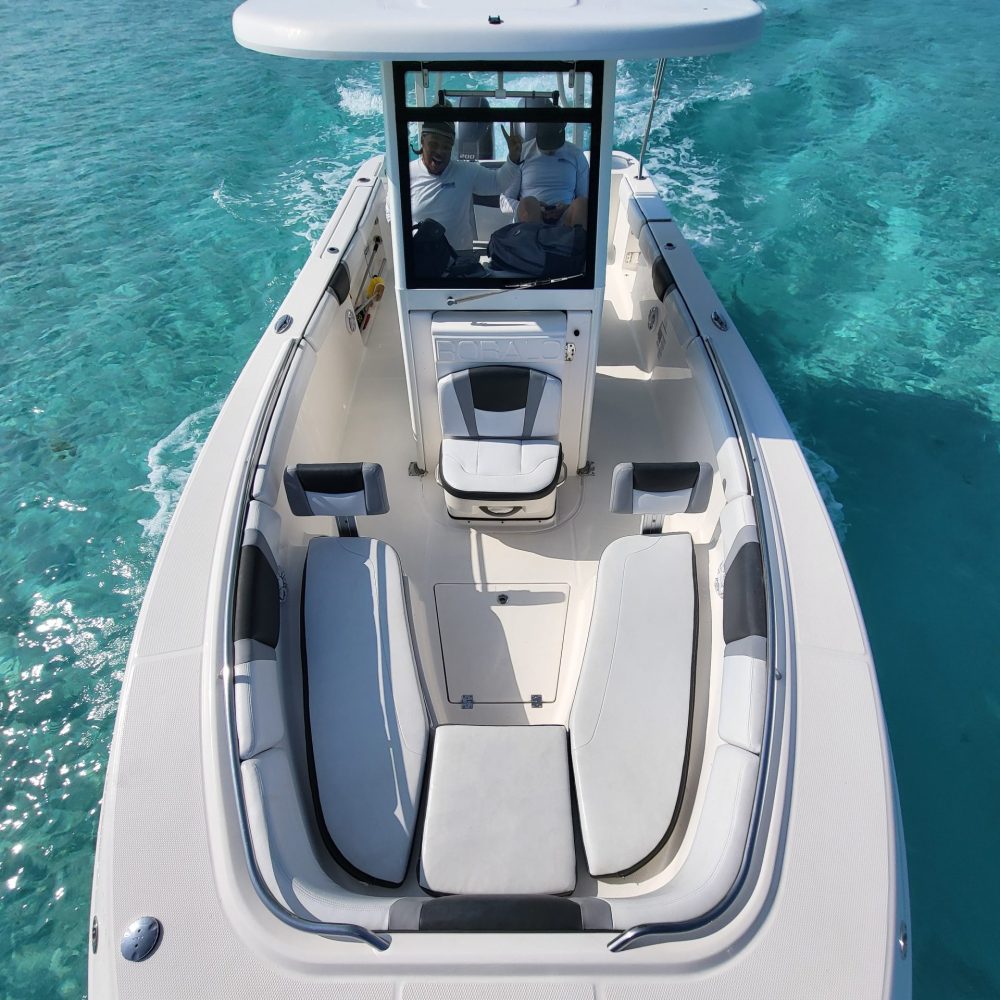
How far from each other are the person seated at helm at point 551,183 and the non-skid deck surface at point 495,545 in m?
1.05

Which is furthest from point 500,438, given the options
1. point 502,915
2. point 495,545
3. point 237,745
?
point 502,915

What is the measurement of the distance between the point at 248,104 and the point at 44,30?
177 inches

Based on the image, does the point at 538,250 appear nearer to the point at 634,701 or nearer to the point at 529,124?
the point at 529,124

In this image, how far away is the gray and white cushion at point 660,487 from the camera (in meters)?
2.29

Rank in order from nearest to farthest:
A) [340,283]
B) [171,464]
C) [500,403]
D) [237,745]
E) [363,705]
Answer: [237,745] < [363,705] < [500,403] < [340,283] < [171,464]

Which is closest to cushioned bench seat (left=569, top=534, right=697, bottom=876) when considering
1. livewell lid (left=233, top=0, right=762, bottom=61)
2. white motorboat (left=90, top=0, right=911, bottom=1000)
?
white motorboat (left=90, top=0, right=911, bottom=1000)

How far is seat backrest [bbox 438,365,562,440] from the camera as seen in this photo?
261cm

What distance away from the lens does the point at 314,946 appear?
1.40 meters

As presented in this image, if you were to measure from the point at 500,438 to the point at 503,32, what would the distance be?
1434 mm

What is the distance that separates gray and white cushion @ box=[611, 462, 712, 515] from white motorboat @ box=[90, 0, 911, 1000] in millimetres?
13

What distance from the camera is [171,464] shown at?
13.7 feet

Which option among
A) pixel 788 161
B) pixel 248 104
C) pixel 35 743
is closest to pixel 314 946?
pixel 35 743

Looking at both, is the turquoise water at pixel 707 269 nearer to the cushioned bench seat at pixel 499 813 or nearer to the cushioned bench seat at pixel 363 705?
the cushioned bench seat at pixel 363 705

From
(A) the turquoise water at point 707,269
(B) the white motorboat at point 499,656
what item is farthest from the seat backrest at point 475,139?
(A) the turquoise water at point 707,269
